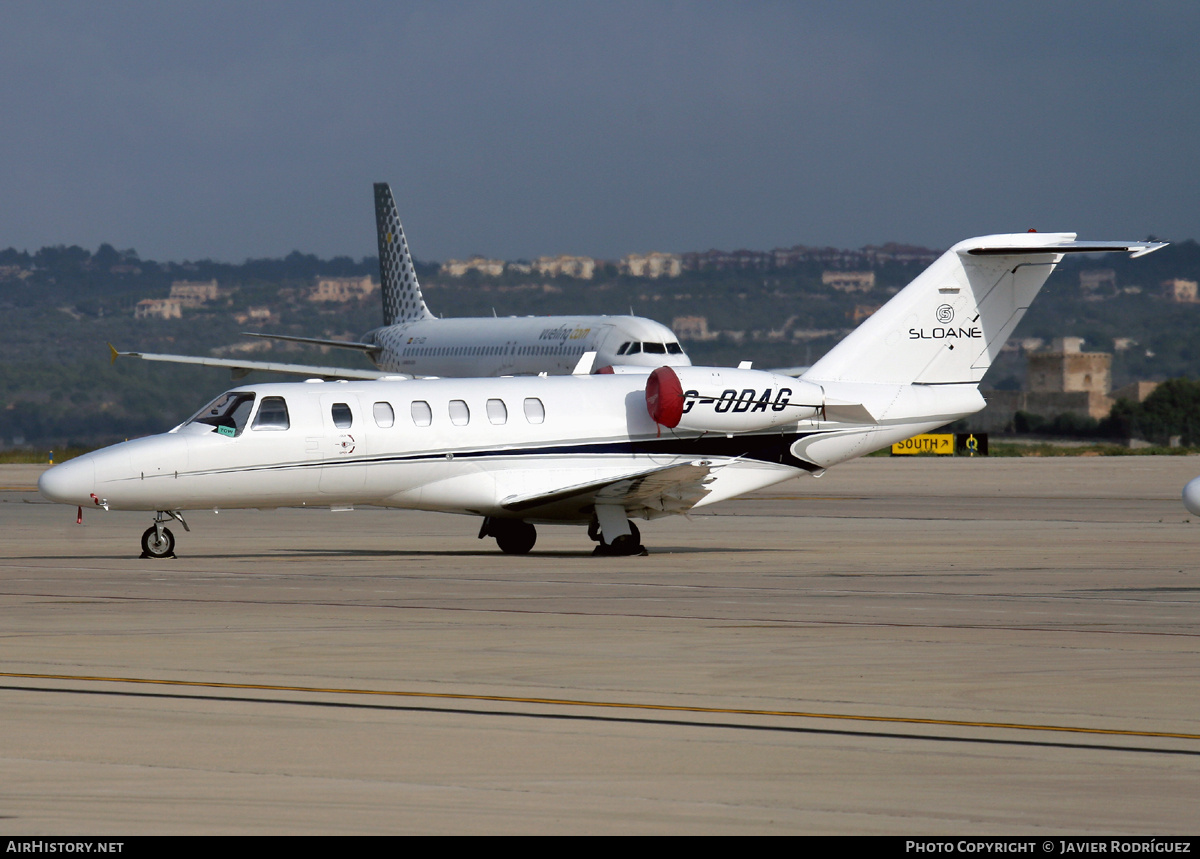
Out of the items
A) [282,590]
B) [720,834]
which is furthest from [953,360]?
[720,834]

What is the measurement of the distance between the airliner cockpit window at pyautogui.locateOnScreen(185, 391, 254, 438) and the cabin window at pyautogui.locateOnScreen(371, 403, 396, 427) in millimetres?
1816

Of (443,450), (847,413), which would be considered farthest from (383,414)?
(847,413)

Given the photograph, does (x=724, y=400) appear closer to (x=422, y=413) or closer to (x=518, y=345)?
(x=422, y=413)

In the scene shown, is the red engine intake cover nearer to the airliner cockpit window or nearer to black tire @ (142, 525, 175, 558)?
the airliner cockpit window

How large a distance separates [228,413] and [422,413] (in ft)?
9.34

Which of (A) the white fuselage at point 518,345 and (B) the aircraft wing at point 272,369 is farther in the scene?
(B) the aircraft wing at point 272,369

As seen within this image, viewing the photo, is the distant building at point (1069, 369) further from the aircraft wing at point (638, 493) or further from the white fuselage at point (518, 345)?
the aircraft wing at point (638, 493)

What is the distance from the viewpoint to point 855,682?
1170cm

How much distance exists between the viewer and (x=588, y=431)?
25672mm

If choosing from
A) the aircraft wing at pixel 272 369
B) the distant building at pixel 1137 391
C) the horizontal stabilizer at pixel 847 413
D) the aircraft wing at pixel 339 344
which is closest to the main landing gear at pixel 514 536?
the horizontal stabilizer at pixel 847 413

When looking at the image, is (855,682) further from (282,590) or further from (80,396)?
(80,396)

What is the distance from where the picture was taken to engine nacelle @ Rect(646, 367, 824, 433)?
25391mm

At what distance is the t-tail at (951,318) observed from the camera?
1065 inches

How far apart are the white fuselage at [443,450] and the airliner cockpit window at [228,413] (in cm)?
3
